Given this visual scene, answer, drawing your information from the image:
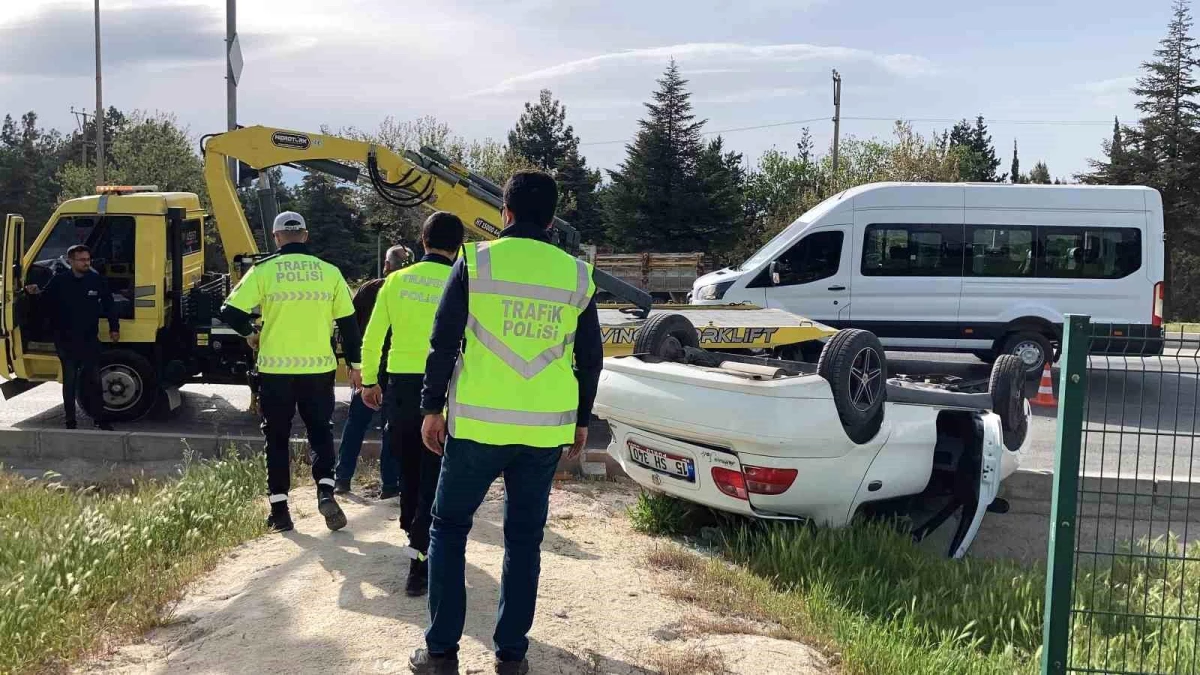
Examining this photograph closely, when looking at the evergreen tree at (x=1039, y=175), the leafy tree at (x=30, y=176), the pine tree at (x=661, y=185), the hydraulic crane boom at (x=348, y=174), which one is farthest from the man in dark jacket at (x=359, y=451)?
the evergreen tree at (x=1039, y=175)

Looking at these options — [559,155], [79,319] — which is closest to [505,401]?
[79,319]

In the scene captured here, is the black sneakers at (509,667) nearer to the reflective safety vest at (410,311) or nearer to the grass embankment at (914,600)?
the grass embankment at (914,600)

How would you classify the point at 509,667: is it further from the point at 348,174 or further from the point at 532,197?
the point at 348,174

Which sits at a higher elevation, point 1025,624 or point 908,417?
point 908,417

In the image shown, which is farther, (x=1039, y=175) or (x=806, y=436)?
(x=1039, y=175)

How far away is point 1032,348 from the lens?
12.3 metres

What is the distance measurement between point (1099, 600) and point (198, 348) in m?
8.29

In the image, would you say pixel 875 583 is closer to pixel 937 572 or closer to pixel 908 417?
pixel 937 572

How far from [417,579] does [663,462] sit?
165 cm

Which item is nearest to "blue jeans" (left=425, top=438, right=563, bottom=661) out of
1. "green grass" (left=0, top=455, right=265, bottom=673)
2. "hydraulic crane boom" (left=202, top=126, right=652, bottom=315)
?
"green grass" (left=0, top=455, right=265, bottom=673)

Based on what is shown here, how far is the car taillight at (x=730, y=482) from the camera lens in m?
5.20

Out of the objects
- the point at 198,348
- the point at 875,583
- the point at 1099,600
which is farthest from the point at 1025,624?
the point at 198,348

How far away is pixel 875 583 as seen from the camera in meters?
4.92

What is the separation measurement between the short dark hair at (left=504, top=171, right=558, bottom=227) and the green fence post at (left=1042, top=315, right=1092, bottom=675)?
73.3 inches
